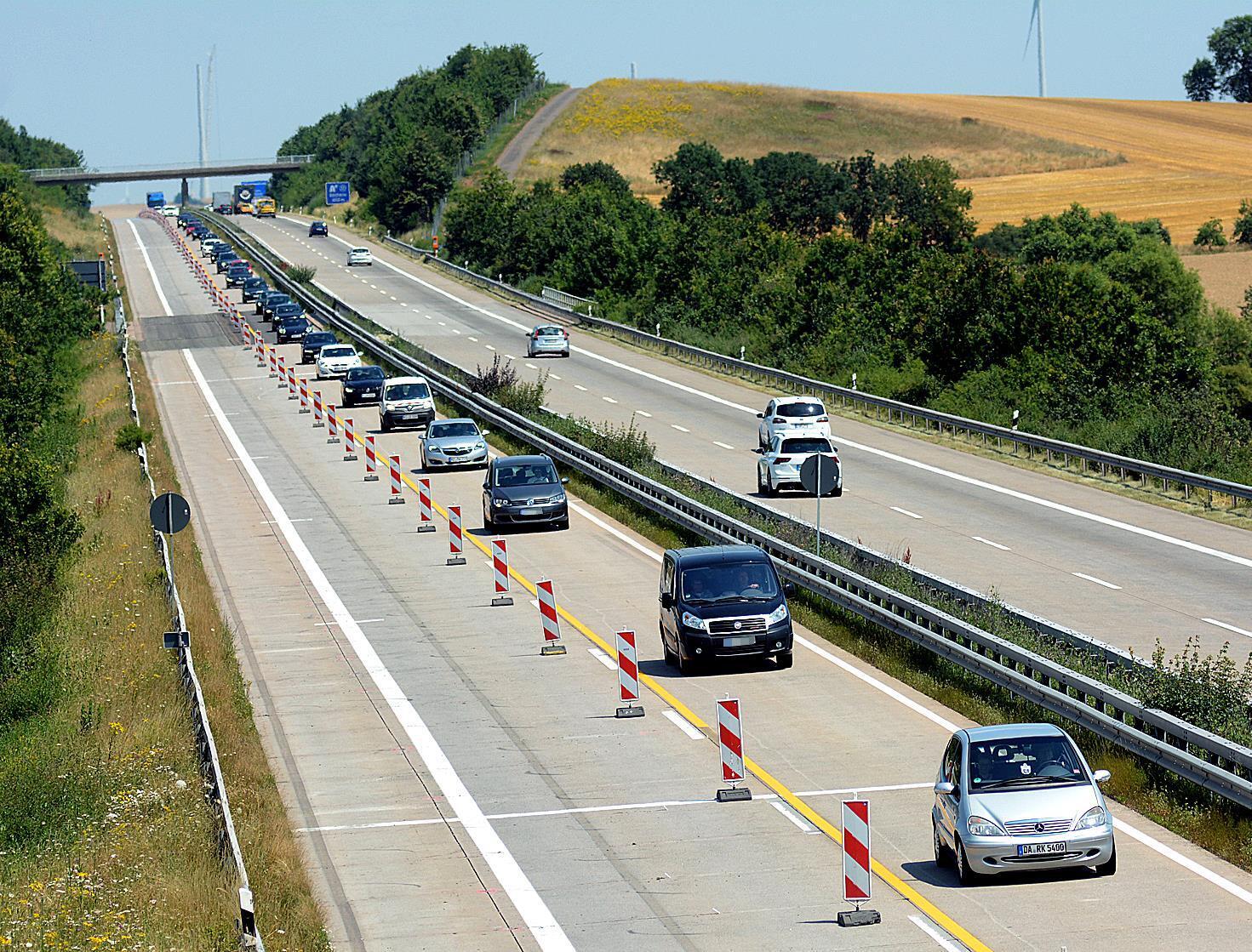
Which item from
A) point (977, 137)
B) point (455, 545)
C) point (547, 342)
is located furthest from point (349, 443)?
point (977, 137)

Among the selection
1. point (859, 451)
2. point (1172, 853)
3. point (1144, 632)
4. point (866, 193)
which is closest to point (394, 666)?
point (1144, 632)

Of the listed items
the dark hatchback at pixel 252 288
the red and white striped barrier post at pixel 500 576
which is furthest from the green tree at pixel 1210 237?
the red and white striped barrier post at pixel 500 576

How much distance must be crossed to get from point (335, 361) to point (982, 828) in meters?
52.9

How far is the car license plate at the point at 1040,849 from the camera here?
1368cm

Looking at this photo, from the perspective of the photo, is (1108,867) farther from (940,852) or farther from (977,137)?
(977,137)

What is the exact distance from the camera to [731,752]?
1695cm

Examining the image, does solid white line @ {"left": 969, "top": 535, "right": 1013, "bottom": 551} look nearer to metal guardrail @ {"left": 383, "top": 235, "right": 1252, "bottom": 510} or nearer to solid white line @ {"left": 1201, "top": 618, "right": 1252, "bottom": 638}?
metal guardrail @ {"left": 383, "top": 235, "right": 1252, "bottom": 510}

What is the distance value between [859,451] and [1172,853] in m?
31.9

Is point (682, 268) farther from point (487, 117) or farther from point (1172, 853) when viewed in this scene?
point (487, 117)

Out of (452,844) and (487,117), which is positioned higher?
(487,117)

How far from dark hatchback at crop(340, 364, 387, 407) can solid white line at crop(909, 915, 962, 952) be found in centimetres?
4552

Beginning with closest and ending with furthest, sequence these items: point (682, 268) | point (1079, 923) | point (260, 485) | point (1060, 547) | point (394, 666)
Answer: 1. point (1079, 923)
2. point (394, 666)
3. point (1060, 547)
4. point (260, 485)
5. point (682, 268)

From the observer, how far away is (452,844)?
15.9 m

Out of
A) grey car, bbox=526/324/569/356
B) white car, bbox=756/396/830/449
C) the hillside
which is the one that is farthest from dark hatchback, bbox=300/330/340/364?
the hillside
